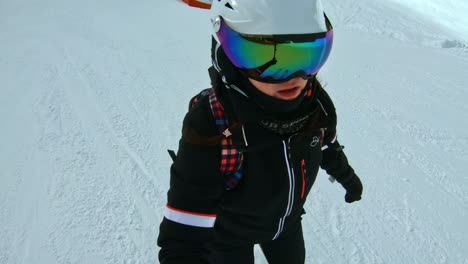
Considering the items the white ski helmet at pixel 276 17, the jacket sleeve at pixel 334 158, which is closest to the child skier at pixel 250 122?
the white ski helmet at pixel 276 17

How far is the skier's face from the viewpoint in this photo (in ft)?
4.44

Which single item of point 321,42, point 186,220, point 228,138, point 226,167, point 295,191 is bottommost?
point 295,191

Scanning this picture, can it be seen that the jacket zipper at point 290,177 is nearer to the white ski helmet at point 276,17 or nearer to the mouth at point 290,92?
the mouth at point 290,92

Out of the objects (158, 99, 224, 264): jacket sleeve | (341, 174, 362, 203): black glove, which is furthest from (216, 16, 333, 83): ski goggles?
(341, 174, 362, 203): black glove

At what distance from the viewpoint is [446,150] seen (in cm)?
384

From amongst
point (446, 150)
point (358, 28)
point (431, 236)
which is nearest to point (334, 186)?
point (431, 236)

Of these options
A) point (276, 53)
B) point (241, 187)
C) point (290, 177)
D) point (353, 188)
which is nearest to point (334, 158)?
point (353, 188)

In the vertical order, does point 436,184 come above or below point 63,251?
below

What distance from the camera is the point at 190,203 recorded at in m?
1.33

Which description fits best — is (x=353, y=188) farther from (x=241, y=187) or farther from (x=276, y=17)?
(x=276, y=17)

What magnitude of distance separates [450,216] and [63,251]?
2.75 metres

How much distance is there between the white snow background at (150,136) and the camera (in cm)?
273

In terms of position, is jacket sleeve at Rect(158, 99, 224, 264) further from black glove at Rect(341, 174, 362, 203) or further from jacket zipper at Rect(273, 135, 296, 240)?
black glove at Rect(341, 174, 362, 203)

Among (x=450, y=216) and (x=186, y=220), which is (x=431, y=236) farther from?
(x=186, y=220)
